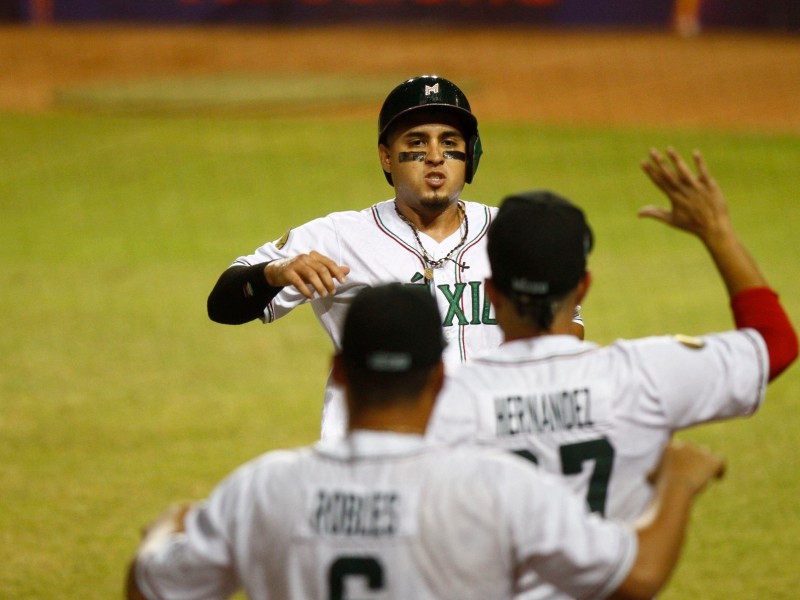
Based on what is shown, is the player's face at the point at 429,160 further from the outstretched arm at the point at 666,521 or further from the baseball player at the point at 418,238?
the outstretched arm at the point at 666,521

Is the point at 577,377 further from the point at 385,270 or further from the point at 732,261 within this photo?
the point at 385,270

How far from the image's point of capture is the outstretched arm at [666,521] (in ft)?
8.18

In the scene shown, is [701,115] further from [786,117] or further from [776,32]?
[776,32]

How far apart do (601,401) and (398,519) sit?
656 millimetres

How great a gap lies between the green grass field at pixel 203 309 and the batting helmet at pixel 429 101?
89.8 inches

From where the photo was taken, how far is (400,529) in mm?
2393

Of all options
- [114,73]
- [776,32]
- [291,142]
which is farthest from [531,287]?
[776,32]

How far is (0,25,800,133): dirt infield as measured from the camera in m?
20.1

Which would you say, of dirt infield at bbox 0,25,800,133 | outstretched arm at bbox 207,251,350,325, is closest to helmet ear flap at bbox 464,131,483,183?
outstretched arm at bbox 207,251,350,325

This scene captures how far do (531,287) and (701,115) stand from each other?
17.2 m

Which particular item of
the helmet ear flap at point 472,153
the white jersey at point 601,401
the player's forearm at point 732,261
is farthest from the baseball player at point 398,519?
the helmet ear flap at point 472,153

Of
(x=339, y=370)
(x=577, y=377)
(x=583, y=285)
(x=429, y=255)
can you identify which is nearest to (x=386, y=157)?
(x=429, y=255)

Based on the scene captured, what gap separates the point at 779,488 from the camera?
20.8 ft

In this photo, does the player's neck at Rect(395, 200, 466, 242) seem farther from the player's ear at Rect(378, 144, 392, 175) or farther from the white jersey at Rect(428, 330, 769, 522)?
the white jersey at Rect(428, 330, 769, 522)
